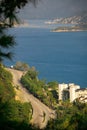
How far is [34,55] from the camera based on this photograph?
27.4 m

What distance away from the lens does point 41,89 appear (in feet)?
43.4

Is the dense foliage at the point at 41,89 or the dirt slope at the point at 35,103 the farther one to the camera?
the dense foliage at the point at 41,89

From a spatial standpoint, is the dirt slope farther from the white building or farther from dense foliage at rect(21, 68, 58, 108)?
the white building

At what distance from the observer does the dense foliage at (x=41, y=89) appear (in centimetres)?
1265

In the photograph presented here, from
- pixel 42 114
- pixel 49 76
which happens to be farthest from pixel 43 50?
pixel 42 114

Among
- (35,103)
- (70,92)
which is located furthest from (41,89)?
(35,103)

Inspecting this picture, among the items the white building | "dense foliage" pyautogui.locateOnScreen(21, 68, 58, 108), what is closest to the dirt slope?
"dense foliage" pyautogui.locateOnScreen(21, 68, 58, 108)

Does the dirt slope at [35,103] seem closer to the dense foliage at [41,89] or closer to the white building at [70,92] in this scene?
the dense foliage at [41,89]

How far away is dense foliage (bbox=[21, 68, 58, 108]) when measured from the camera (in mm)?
12648

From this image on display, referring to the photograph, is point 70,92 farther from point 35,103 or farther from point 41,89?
point 35,103

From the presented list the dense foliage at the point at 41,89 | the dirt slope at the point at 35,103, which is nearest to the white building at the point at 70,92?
the dense foliage at the point at 41,89

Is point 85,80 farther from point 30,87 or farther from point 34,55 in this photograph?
point 34,55

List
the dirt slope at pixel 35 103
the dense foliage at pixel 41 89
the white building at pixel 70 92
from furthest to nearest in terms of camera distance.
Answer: the white building at pixel 70 92, the dense foliage at pixel 41 89, the dirt slope at pixel 35 103

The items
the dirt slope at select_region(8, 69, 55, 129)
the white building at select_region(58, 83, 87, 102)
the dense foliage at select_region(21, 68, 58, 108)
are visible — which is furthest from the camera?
the white building at select_region(58, 83, 87, 102)
